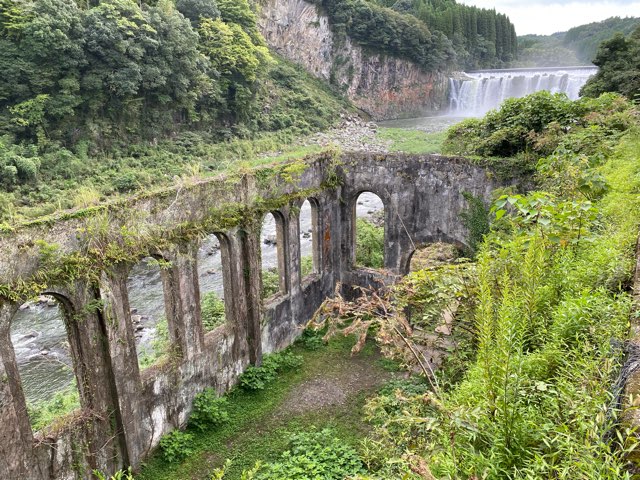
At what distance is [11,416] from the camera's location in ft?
19.5

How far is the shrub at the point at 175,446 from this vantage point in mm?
8055

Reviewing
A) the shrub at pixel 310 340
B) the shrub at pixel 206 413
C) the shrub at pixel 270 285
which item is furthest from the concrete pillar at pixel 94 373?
the shrub at pixel 310 340

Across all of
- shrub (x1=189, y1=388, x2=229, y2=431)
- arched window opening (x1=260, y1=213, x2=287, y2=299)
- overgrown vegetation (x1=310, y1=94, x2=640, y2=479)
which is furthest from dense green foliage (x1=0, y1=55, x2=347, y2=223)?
overgrown vegetation (x1=310, y1=94, x2=640, y2=479)

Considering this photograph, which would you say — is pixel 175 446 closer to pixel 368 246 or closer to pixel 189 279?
pixel 189 279

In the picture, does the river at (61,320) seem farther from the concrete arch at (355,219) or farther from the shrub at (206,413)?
the concrete arch at (355,219)

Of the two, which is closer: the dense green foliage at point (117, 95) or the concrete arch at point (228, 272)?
the concrete arch at point (228, 272)

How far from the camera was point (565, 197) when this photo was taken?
679 cm

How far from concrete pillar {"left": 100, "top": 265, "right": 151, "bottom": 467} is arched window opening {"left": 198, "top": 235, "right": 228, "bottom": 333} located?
1989mm

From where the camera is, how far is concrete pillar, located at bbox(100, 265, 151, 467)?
707 cm

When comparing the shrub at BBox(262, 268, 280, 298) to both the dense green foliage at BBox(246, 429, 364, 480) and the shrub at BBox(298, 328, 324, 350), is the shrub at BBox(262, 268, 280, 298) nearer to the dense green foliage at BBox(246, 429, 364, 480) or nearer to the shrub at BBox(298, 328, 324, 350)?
the shrub at BBox(298, 328, 324, 350)

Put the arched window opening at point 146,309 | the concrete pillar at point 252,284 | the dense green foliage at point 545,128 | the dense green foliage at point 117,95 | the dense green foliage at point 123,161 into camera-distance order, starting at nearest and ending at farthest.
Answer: the concrete pillar at point 252,284 < the dense green foliage at point 545,128 < the arched window opening at point 146,309 < the dense green foliage at point 123,161 < the dense green foliage at point 117,95

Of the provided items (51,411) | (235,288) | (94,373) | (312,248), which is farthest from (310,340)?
(51,411)

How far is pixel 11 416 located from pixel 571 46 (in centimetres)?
9761

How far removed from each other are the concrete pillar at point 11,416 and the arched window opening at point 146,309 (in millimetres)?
4361
